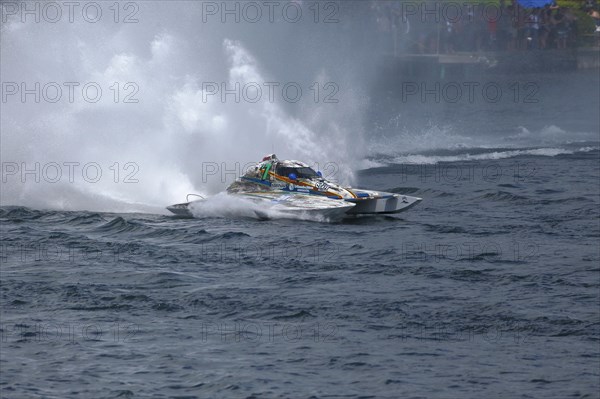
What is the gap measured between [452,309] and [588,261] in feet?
21.2

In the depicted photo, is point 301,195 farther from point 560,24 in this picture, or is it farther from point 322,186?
point 560,24

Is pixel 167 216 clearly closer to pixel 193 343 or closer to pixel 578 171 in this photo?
pixel 193 343

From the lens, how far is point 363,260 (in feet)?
95.2

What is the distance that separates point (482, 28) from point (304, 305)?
96.2 meters

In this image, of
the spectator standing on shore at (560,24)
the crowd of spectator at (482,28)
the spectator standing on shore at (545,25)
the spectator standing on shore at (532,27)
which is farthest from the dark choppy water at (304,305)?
the spectator standing on shore at (560,24)

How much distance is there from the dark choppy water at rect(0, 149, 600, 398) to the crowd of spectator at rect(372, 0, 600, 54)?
77.4m

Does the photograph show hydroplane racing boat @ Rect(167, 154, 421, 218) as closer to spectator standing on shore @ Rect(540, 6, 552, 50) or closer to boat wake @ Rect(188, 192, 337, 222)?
boat wake @ Rect(188, 192, 337, 222)

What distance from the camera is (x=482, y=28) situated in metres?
116

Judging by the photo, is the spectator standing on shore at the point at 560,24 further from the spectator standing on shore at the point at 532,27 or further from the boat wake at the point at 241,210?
the boat wake at the point at 241,210

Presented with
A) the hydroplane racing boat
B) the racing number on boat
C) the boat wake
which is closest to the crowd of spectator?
the hydroplane racing boat

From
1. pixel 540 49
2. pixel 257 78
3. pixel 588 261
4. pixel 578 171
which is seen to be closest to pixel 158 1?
pixel 257 78

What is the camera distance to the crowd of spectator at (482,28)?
112188 millimetres

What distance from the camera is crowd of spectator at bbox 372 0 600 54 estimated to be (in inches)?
4417

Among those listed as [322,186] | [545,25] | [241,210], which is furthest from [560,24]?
[241,210]
